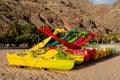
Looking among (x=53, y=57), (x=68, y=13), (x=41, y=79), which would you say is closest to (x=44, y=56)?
(x=53, y=57)

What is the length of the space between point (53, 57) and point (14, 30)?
128ft

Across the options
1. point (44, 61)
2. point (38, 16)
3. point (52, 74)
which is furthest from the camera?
point (38, 16)

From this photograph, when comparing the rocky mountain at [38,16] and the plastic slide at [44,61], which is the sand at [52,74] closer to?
the plastic slide at [44,61]

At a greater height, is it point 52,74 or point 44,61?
point 44,61

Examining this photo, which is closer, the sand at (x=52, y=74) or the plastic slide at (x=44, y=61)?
the sand at (x=52, y=74)

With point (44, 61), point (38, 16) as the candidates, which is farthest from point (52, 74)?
point (38, 16)

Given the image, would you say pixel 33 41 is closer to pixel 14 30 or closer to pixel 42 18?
pixel 14 30

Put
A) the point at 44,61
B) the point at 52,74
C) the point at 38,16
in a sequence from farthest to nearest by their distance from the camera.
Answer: the point at 38,16 → the point at 44,61 → the point at 52,74

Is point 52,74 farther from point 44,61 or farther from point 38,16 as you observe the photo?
point 38,16

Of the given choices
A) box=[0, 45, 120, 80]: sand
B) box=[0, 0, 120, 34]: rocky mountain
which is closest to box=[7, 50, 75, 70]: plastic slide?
box=[0, 45, 120, 80]: sand

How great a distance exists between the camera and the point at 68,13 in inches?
4956

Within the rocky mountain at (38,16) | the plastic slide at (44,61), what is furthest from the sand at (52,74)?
the rocky mountain at (38,16)

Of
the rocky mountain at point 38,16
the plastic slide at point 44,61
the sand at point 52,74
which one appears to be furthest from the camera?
the rocky mountain at point 38,16

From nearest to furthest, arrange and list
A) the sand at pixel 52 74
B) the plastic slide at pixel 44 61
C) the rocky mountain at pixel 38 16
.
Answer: the sand at pixel 52 74
the plastic slide at pixel 44 61
the rocky mountain at pixel 38 16
